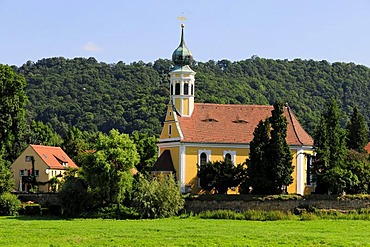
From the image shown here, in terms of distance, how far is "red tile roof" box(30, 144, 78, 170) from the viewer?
8469 centimetres

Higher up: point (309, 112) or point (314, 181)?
point (309, 112)

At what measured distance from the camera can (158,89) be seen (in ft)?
456

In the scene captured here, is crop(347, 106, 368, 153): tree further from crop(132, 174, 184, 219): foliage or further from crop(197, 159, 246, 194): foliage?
crop(132, 174, 184, 219): foliage

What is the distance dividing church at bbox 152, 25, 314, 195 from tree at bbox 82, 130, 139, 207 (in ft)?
22.9

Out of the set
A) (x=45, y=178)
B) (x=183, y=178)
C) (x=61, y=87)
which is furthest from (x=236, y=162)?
(x=61, y=87)

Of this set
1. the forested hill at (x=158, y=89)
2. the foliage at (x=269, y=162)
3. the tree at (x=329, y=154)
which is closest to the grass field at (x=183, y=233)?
the foliage at (x=269, y=162)

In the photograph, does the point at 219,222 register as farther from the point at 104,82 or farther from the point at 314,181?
the point at 104,82

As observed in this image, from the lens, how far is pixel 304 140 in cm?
7344

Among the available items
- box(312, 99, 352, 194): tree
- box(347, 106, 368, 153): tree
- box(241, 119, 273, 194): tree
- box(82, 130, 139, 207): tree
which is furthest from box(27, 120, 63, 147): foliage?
box(312, 99, 352, 194): tree

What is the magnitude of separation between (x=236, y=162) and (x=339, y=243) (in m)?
31.3

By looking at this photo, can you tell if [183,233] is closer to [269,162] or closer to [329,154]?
[269,162]

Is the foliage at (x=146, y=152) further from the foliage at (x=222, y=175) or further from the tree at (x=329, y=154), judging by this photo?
the tree at (x=329, y=154)

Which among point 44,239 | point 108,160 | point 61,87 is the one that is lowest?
point 44,239

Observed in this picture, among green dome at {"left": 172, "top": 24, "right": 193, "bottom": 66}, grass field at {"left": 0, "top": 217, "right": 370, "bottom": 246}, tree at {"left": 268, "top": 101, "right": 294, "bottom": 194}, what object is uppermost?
green dome at {"left": 172, "top": 24, "right": 193, "bottom": 66}
